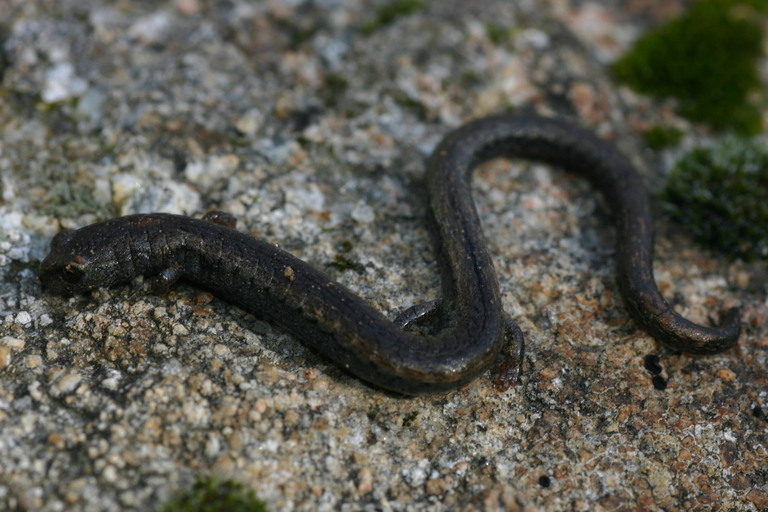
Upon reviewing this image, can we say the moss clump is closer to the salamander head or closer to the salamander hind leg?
the salamander hind leg

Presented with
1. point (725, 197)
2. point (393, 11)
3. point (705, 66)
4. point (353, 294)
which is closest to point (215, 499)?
point (353, 294)

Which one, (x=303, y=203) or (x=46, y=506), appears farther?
(x=303, y=203)

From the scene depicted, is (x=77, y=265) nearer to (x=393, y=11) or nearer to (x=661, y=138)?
(x=393, y=11)

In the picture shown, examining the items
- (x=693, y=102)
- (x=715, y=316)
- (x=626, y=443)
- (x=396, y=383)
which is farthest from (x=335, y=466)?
(x=693, y=102)

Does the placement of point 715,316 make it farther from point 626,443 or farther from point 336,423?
point 336,423

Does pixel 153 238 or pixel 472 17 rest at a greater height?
pixel 472 17

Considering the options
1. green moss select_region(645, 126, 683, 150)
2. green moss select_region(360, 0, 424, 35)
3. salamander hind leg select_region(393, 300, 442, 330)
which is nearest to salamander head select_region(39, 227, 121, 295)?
salamander hind leg select_region(393, 300, 442, 330)

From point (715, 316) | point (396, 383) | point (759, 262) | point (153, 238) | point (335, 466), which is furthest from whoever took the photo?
point (759, 262)
